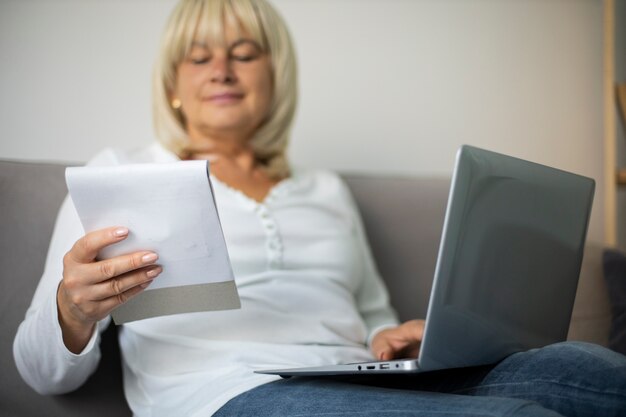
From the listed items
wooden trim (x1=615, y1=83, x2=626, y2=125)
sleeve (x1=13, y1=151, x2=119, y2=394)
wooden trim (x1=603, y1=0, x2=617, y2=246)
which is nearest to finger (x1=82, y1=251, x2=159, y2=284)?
sleeve (x1=13, y1=151, x2=119, y2=394)

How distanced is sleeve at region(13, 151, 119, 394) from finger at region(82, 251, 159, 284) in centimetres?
14

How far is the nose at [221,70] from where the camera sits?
1.29 metres

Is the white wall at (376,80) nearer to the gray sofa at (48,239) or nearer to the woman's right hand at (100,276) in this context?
the gray sofa at (48,239)

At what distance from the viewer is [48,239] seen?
3.92 feet

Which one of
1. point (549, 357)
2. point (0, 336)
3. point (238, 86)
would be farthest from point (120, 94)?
point (549, 357)

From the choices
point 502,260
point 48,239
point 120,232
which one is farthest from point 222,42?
point 502,260

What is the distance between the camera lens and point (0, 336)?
1.11m

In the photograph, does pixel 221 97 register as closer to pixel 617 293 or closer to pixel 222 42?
pixel 222 42

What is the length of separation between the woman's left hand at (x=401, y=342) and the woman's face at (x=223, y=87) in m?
0.52

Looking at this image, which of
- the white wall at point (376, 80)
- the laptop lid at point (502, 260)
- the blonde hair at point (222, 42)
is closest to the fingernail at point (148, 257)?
the laptop lid at point (502, 260)

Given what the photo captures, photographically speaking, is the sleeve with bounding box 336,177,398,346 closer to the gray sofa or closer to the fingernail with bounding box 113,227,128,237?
the gray sofa

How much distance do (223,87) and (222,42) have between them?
0.09 meters

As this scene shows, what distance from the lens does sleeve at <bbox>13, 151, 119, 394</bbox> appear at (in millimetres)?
933

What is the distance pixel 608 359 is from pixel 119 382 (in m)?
0.80
